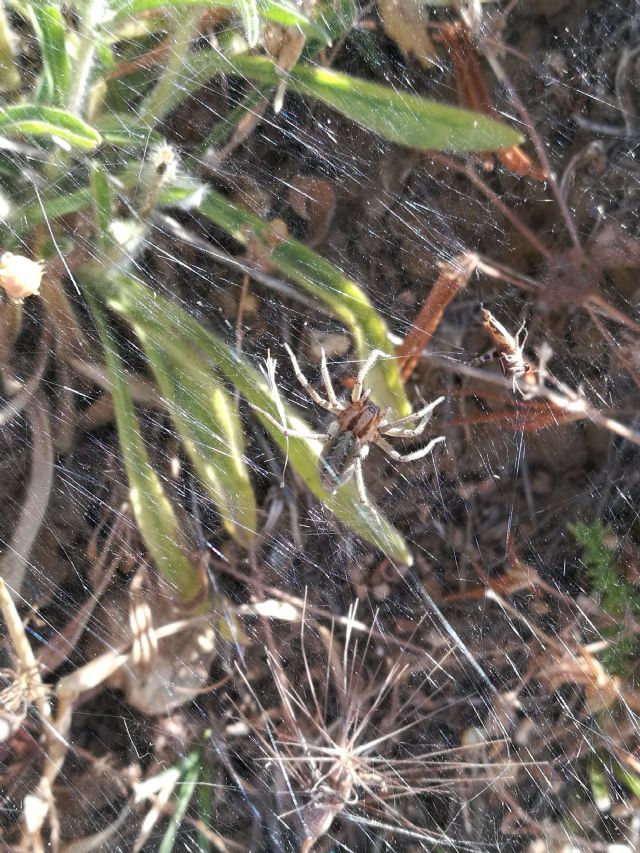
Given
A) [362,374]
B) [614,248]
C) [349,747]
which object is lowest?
[349,747]

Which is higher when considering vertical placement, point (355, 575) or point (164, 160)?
point (164, 160)


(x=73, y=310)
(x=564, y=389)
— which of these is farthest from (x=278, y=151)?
(x=564, y=389)

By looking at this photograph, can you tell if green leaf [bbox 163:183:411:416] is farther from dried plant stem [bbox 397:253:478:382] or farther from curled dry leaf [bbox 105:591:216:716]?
curled dry leaf [bbox 105:591:216:716]

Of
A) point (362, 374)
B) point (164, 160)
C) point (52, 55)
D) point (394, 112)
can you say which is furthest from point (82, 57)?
point (362, 374)

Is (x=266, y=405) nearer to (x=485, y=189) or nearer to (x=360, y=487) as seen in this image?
(x=360, y=487)

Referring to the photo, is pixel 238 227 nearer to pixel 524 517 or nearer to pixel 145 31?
pixel 145 31

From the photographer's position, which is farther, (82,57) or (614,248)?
(614,248)
